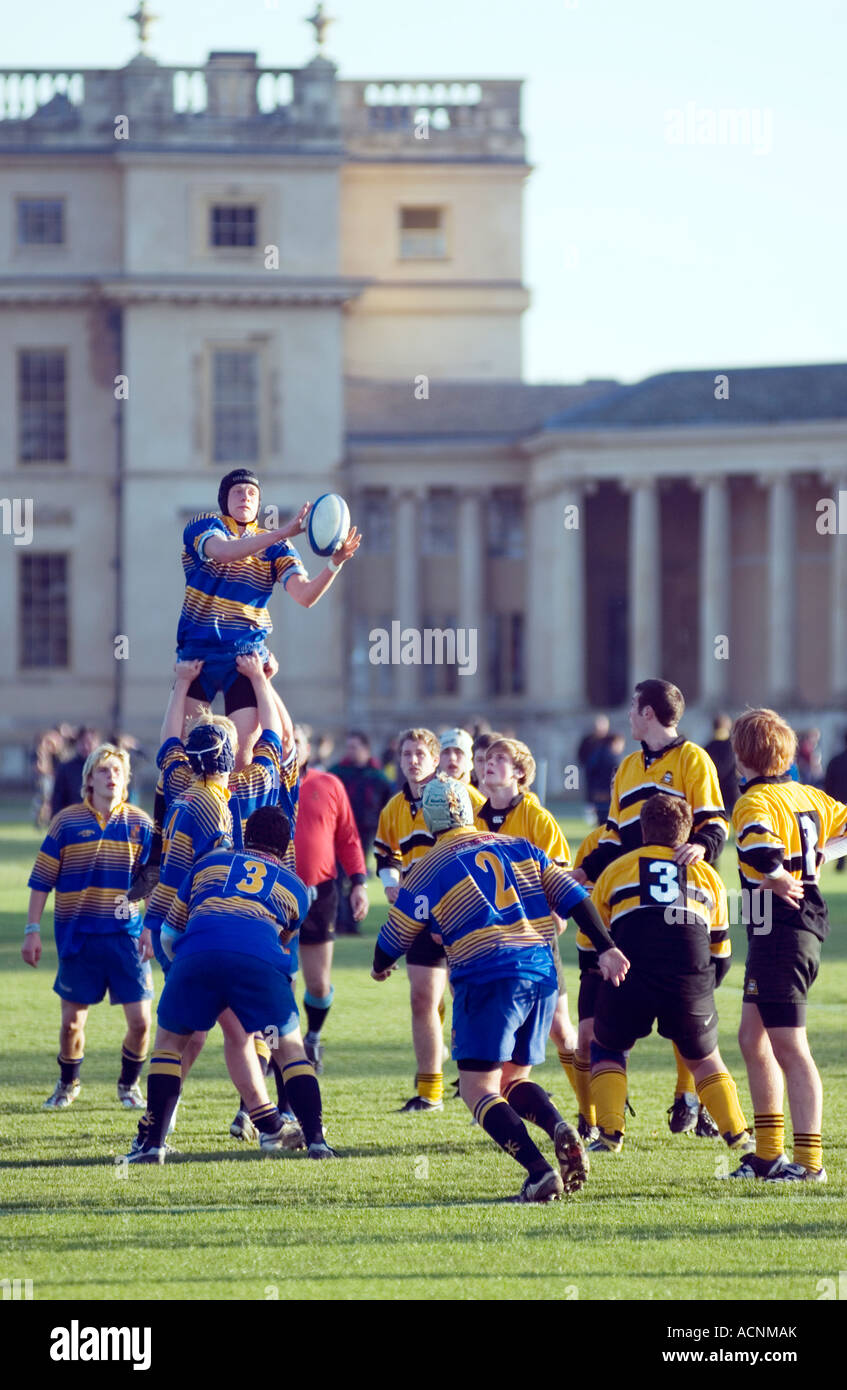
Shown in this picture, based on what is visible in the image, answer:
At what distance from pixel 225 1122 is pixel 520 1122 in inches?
103

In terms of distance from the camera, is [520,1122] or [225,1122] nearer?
[520,1122]

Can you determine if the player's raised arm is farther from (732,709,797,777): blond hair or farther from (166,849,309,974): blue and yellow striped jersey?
(732,709,797,777): blond hair

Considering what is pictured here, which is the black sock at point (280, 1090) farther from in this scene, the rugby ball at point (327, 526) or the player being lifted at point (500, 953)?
the rugby ball at point (327, 526)

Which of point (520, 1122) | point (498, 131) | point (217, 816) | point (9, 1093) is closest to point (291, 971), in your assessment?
point (217, 816)

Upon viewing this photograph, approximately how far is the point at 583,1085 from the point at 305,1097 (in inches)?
56.7

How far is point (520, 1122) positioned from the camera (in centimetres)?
830

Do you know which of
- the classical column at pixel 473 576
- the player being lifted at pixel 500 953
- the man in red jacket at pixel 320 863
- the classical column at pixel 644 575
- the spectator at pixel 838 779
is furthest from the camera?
the classical column at pixel 473 576

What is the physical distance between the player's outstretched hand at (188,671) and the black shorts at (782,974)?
3.23 meters

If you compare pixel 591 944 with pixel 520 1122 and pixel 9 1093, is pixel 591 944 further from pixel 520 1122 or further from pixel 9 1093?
pixel 9 1093

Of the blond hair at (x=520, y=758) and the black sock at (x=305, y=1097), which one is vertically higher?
the blond hair at (x=520, y=758)

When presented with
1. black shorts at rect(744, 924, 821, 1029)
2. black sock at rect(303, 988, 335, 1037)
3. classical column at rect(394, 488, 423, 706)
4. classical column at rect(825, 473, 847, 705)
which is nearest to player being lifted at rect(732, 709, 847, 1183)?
black shorts at rect(744, 924, 821, 1029)

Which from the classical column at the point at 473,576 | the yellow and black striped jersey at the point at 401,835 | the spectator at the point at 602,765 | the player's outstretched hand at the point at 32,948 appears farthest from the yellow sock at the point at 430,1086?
the classical column at the point at 473,576

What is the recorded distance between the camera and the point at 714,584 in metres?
49.0

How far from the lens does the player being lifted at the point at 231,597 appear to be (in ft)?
34.0
